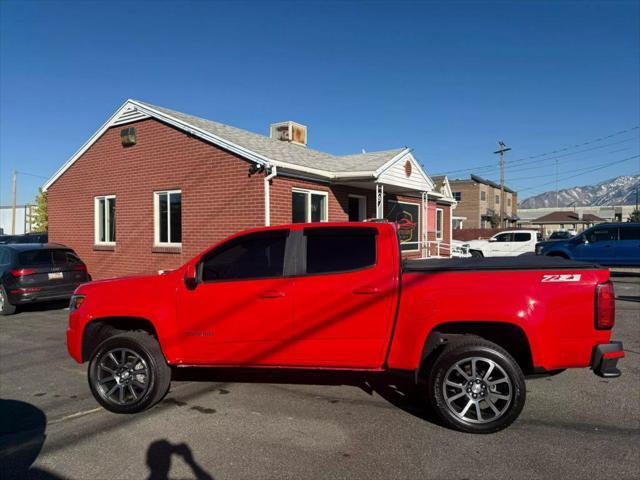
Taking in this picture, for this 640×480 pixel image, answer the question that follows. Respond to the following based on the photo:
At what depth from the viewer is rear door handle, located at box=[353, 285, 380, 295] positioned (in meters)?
4.40

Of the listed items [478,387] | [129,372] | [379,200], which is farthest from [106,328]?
[379,200]

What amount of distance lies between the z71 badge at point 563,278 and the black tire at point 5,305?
405 inches

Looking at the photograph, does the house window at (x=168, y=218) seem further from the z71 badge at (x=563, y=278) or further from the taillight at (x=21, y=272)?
the z71 badge at (x=563, y=278)

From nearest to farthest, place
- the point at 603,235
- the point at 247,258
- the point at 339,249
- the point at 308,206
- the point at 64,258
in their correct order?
the point at 339,249 < the point at 247,258 < the point at 64,258 < the point at 308,206 < the point at 603,235

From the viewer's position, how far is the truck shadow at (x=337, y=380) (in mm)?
5094

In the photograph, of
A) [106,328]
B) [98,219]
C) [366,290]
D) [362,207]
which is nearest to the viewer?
[366,290]

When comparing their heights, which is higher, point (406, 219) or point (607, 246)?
point (406, 219)

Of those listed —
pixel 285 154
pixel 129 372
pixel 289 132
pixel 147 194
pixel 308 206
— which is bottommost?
pixel 129 372

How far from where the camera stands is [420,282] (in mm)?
4336

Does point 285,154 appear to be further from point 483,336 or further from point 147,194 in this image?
point 483,336

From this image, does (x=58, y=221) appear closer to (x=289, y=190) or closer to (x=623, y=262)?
(x=289, y=190)

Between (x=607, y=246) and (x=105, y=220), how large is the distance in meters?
17.2

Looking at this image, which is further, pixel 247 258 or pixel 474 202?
pixel 474 202

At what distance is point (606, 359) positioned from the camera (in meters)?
3.96
